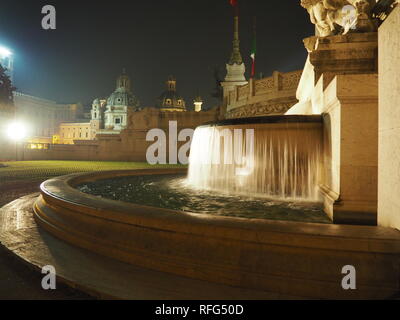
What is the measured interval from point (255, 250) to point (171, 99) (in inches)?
3971

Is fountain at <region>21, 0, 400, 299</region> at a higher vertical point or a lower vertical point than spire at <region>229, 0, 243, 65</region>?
lower

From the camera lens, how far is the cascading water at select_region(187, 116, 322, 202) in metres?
5.14

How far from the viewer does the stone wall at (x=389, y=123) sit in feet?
8.54

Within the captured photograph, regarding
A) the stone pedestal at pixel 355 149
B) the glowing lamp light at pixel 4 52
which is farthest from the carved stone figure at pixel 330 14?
the glowing lamp light at pixel 4 52

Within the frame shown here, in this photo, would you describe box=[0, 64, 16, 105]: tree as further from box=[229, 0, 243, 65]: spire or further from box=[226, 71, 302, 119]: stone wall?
box=[229, 0, 243, 65]: spire

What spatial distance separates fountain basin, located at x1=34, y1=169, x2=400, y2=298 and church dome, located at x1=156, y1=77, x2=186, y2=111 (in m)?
97.1

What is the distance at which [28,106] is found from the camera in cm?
7900

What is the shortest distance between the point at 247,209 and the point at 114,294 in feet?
8.62

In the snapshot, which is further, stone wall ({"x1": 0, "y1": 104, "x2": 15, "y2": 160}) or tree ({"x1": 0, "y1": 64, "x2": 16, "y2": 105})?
stone wall ({"x1": 0, "y1": 104, "x2": 15, "y2": 160})

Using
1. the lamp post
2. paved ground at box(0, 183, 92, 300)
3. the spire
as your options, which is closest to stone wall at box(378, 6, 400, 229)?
paved ground at box(0, 183, 92, 300)

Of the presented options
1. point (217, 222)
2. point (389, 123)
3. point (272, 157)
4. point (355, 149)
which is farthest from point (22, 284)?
point (272, 157)

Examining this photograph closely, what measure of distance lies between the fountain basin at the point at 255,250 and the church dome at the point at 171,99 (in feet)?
319

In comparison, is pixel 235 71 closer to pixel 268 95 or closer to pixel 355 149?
pixel 268 95

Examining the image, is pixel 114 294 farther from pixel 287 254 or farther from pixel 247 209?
pixel 247 209
